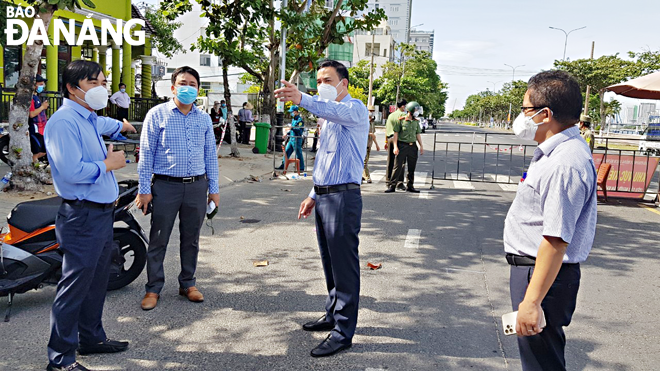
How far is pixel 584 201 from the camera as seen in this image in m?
2.39

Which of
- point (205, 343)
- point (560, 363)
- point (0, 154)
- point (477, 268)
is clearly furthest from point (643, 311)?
point (0, 154)

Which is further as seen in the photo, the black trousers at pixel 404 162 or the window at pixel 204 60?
the window at pixel 204 60

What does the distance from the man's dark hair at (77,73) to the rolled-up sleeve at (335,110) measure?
1.35m

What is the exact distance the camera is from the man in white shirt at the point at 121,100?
18.4 metres

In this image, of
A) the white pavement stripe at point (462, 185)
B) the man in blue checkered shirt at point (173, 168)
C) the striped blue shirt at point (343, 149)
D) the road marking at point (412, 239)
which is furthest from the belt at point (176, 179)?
the white pavement stripe at point (462, 185)

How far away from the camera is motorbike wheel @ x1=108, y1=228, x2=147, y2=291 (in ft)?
16.7

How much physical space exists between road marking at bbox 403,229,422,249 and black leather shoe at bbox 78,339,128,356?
4.13 metres

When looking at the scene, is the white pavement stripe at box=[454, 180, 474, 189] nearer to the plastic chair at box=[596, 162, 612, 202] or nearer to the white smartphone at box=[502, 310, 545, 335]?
the plastic chair at box=[596, 162, 612, 202]

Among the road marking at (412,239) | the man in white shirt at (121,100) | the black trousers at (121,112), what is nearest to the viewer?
the road marking at (412,239)

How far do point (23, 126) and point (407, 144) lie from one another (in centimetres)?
743

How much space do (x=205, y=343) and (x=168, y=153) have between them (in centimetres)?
163

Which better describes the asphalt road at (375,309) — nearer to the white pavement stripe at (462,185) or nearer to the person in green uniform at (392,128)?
the person in green uniform at (392,128)

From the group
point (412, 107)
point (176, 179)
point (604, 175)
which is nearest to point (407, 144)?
point (412, 107)

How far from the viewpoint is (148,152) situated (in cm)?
470
